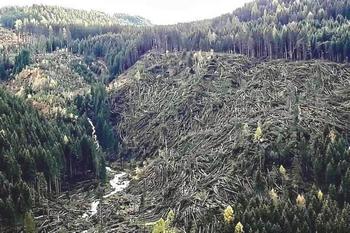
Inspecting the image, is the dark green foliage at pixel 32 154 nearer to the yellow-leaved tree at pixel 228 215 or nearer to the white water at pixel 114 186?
the white water at pixel 114 186

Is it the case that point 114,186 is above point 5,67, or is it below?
below

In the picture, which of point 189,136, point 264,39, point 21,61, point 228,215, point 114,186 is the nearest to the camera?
point 228,215

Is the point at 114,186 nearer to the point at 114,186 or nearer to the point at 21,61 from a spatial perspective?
the point at 114,186

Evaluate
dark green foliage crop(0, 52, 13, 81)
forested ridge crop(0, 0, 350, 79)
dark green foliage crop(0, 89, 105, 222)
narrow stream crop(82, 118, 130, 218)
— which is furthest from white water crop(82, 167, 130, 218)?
dark green foliage crop(0, 52, 13, 81)

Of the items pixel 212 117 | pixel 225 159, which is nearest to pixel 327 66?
pixel 212 117

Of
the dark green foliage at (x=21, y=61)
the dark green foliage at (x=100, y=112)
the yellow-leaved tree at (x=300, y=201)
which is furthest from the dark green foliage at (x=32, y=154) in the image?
the dark green foliage at (x=21, y=61)

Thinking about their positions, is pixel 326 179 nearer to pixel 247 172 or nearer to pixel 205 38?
pixel 247 172

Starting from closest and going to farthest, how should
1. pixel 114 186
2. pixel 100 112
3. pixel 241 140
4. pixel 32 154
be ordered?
pixel 241 140, pixel 32 154, pixel 114 186, pixel 100 112

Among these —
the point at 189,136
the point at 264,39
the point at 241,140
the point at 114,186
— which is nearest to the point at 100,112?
the point at 189,136
